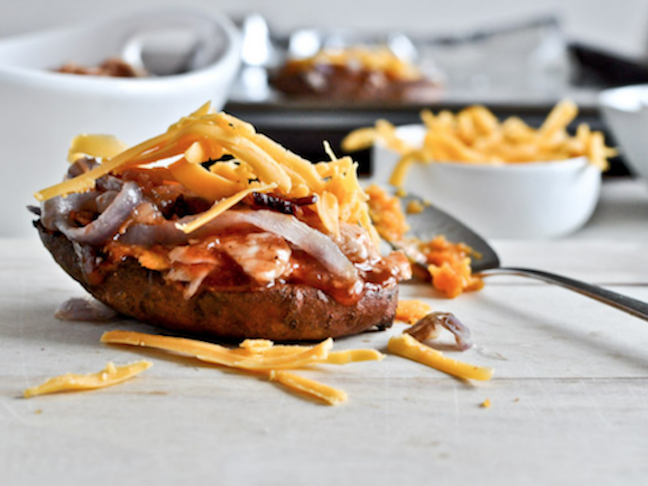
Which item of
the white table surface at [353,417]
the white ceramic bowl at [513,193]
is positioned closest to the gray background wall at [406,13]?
the white ceramic bowl at [513,193]

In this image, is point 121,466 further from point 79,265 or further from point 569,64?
point 569,64

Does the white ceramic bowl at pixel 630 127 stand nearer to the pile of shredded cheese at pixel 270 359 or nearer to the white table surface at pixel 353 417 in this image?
the white table surface at pixel 353 417

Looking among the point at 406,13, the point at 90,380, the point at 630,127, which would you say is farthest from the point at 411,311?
the point at 406,13

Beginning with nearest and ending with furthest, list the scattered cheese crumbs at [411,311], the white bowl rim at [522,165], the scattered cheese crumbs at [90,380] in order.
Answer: the scattered cheese crumbs at [90,380]
the scattered cheese crumbs at [411,311]
the white bowl rim at [522,165]

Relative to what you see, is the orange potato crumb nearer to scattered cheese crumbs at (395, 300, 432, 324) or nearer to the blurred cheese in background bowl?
scattered cheese crumbs at (395, 300, 432, 324)

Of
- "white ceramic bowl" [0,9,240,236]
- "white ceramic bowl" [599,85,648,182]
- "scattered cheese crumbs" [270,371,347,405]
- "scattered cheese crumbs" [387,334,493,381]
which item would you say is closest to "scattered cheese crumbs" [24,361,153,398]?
"scattered cheese crumbs" [270,371,347,405]

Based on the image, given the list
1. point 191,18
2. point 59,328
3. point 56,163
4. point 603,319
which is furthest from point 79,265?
point 191,18
